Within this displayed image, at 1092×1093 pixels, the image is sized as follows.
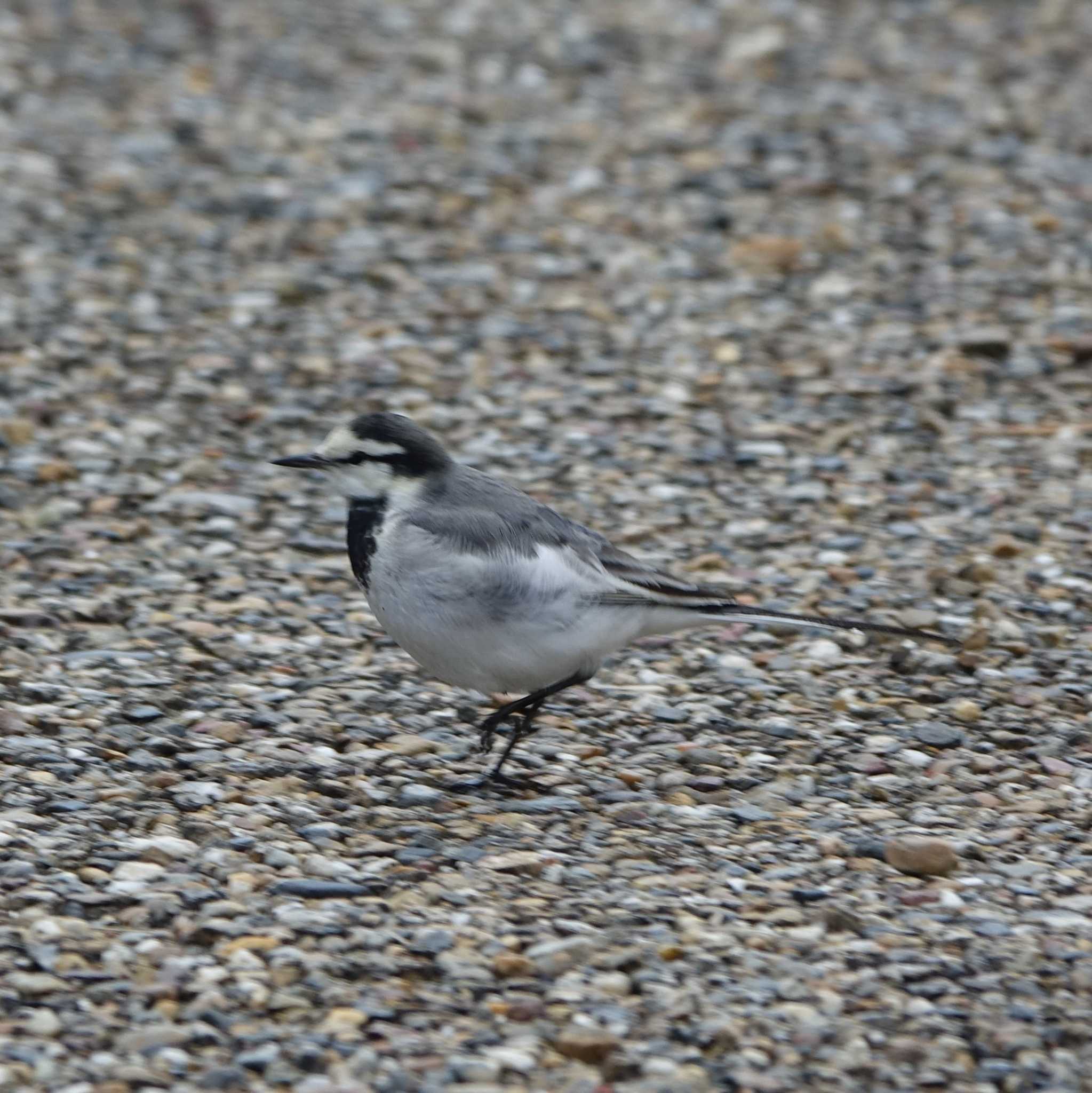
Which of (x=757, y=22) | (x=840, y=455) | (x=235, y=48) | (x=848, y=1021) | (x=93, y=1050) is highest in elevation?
(x=757, y=22)

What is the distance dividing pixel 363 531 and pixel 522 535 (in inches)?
19.4

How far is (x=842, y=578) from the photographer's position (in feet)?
23.5

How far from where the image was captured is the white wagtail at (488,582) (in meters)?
5.42

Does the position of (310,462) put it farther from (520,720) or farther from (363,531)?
(520,720)

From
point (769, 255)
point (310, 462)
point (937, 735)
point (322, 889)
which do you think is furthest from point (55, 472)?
point (769, 255)

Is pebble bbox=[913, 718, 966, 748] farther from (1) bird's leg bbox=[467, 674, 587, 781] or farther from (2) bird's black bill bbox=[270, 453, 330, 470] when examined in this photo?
(2) bird's black bill bbox=[270, 453, 330, 470]

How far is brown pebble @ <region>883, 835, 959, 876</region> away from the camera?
16.8ft

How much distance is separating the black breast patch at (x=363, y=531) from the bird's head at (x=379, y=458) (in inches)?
0.9

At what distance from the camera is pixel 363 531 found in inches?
222

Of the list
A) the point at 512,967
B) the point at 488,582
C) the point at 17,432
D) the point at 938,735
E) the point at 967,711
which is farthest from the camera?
the point at 17,432

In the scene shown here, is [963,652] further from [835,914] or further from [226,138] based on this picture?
[226,138]

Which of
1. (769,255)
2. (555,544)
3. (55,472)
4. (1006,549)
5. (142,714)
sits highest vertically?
(769,255)

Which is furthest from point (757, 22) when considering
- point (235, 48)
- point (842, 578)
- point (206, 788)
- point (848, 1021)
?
point (848, 1021)

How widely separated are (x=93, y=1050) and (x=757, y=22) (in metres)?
10.3
